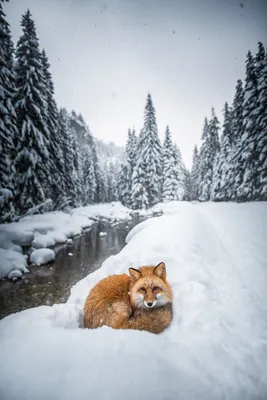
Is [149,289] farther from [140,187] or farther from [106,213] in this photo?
[106,213]

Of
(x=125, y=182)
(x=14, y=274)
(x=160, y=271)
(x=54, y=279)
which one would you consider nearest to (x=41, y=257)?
(x=14, y=274)

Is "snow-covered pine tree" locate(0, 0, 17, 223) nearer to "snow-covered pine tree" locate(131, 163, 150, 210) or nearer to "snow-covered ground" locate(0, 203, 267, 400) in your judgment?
"snow-covered ground" locate(0, 203, 267, 400)

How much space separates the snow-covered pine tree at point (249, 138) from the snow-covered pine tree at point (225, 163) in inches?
265

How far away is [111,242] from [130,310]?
12652 mm

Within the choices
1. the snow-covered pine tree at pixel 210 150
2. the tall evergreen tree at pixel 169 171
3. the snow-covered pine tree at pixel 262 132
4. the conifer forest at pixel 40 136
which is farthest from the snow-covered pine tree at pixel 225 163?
the snow-covered pine tree at pixel 262 132

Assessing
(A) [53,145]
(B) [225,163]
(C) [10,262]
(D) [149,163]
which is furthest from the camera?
(D) [149,163]

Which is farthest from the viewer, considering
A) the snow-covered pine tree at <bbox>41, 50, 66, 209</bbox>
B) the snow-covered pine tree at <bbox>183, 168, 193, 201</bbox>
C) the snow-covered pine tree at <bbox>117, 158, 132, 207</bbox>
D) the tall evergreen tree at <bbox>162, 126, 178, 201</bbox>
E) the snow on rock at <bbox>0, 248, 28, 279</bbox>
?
the snow-covered pine tree at <bbox>183, 168, 193, 201</bbox>

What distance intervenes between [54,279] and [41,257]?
2.25m

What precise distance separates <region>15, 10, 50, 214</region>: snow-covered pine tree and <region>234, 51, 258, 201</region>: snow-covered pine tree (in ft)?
64.5

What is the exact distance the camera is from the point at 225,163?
91.7 ft

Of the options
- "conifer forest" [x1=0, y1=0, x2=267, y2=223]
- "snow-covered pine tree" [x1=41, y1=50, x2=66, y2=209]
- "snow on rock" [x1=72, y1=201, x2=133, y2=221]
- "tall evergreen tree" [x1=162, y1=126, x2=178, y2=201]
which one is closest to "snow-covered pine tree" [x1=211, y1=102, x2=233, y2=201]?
"conifer forest" [x1=0, y1=0, x2=267, y2=223]

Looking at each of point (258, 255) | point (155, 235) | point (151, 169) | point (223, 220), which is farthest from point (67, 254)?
point (151, 169)

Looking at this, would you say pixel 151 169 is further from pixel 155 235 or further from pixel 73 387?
pixel 73 387

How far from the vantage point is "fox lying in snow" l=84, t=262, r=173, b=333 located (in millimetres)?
2652
